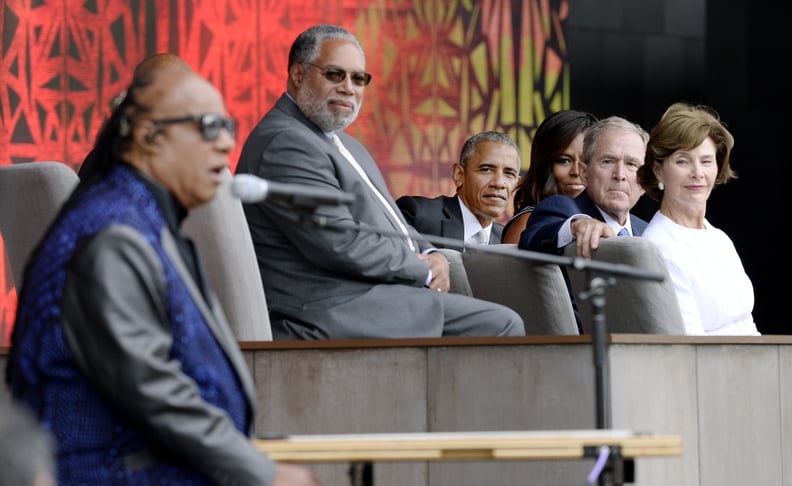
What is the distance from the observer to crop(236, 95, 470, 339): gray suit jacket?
3838 mm

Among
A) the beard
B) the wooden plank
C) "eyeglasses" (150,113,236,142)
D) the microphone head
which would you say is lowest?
the wooden plank

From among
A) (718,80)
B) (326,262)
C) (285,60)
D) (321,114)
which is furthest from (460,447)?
(718,80)

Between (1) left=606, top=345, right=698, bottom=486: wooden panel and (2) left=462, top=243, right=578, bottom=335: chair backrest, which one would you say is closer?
(1) left=606, top=345, right=698, bottom=486: wooden panel

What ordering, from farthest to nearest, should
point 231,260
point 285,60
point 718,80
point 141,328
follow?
point 718,80 → point 285,60 → point 231,260 → point 141,328

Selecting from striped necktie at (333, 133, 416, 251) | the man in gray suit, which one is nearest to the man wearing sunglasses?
the man in gray suit

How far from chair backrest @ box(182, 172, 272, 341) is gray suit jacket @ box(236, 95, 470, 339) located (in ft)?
0.65

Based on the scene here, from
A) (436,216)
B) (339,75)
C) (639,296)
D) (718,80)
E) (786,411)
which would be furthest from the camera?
(718,80)

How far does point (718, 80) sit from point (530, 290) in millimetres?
4391

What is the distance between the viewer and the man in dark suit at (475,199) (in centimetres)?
557

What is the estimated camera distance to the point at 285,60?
7918 millimetres

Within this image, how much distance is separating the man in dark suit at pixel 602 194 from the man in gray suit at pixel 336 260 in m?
0.28

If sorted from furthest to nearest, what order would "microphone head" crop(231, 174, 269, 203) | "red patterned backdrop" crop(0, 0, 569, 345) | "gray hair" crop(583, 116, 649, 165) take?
"red patterned backdrop" crop(0, 0, 569, 345) → "gray hair" crop(583, 116, 649, 165) → "microphone head" crop(231, 174, 269, 203)

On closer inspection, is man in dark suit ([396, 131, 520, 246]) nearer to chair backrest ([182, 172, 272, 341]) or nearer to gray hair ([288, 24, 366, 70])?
gray hair ([288, 24, 366, 70])

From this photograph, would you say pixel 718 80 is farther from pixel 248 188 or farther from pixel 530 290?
pixel 248 188
